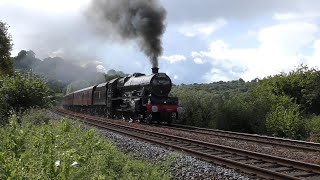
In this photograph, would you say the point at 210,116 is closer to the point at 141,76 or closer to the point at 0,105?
the point at 141,76

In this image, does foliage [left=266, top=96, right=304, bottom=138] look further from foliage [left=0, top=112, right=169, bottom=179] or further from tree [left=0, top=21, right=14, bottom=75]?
tree [left=0, top=21, right=14, bottom=75]

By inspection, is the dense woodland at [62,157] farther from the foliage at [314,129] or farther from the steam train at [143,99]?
the foliage at [314,129]

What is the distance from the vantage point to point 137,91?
24.2m

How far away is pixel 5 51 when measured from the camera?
32719 millimetres

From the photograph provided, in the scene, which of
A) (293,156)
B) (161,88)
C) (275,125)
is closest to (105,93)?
(161,88)

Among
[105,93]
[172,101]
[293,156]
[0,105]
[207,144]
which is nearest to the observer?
[293,156]

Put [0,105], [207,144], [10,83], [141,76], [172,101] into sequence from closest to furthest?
[207,144], [0,105], [10,83], [172,101], [141,76]

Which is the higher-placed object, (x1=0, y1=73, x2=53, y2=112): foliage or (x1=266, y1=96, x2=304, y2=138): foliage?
(x1=0, y1=73, x2=53, y2=112): foliage

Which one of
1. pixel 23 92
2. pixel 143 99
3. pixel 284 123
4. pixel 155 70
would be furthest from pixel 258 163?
pixel 23 92

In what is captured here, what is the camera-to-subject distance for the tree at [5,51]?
106 feet

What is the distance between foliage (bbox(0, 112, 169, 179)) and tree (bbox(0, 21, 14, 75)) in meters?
24.5

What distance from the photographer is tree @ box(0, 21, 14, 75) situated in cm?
3244

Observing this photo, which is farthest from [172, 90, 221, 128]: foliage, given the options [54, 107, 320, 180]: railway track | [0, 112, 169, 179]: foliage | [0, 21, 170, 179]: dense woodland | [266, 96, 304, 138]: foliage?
[0, 112, 169, 179]: foliage

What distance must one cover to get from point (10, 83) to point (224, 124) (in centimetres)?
1217
